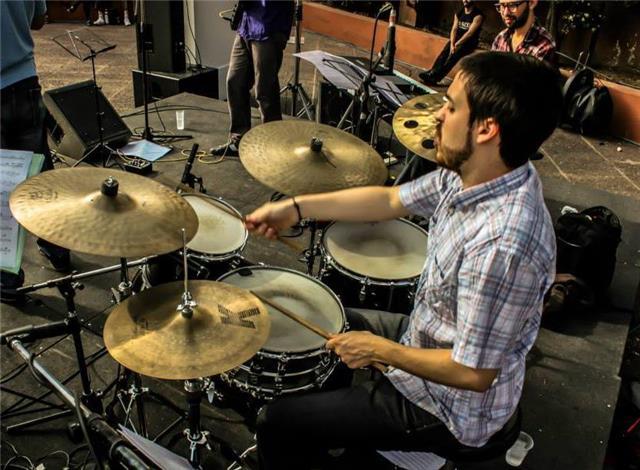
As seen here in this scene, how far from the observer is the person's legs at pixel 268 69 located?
465cm

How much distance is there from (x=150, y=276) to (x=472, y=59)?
1654 millimetres

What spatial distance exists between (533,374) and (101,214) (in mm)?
2385

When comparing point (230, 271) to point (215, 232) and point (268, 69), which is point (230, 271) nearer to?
point (215, 232)

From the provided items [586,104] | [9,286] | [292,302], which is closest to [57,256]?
[9,286]

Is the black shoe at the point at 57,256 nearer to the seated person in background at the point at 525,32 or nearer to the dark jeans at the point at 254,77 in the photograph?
the dark jeans at the point at 254,77

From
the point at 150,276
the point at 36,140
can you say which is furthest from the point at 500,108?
the point at 36,140

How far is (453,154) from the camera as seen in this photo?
166 centimetres

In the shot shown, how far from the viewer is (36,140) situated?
304 centimetres

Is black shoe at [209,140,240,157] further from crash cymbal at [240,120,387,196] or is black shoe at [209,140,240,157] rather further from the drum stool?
the drum stool

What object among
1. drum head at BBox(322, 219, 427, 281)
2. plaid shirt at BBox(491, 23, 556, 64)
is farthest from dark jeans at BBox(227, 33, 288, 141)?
drum head at BBox(322, 219, 427, 281)

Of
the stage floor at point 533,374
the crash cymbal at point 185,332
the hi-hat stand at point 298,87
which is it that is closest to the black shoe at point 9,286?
the stage floor at point 533,374

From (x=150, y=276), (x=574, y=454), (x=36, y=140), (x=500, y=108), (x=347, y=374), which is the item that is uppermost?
(x=500, y=108)

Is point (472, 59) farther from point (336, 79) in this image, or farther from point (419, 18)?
point (419, 18)

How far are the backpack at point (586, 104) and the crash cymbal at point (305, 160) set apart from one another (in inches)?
188
